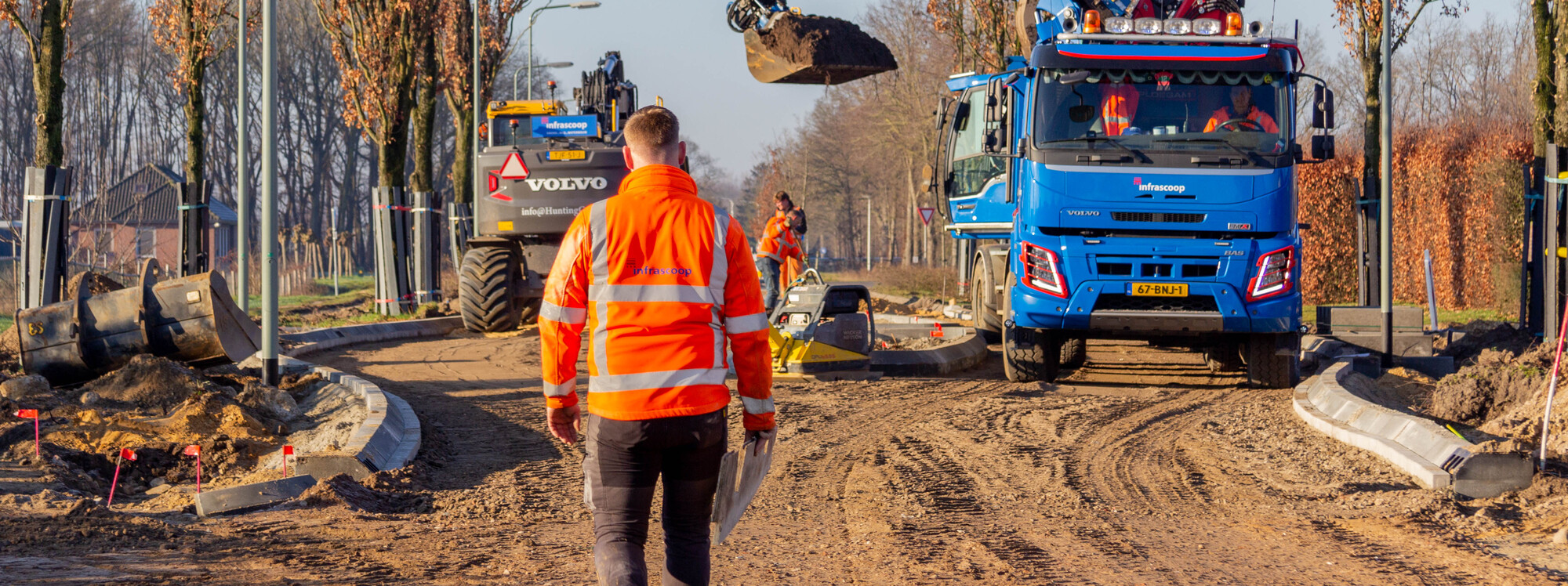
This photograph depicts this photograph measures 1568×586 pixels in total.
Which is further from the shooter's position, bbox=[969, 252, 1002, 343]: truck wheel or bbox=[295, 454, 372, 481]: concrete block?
bbox=[969, 252, 1002, 343]: truck wheel

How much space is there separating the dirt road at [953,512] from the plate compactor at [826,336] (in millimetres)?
1275

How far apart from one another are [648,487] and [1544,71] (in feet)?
52.0

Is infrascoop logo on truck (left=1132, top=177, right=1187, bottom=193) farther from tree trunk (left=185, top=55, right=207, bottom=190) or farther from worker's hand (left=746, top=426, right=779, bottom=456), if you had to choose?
tree trunk (left=185, top=55, right=207, bottom=190)

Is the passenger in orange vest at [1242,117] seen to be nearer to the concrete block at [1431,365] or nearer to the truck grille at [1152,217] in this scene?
the truck grille at [1152,217]

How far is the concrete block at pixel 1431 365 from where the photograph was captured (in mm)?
13328

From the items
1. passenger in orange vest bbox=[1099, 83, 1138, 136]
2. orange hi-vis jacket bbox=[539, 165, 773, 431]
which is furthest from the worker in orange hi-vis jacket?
passenger in orange vest bbox=[1099, 83, 1138, 136]

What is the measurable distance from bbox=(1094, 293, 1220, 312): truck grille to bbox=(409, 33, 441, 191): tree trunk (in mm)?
16213

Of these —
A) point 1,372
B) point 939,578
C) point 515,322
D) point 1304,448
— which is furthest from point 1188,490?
point 515,322

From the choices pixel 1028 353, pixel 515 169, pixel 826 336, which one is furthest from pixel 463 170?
pixel 1028 353

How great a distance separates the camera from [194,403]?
8898mm

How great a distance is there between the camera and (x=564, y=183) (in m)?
16.1

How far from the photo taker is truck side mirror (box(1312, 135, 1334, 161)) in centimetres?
1138

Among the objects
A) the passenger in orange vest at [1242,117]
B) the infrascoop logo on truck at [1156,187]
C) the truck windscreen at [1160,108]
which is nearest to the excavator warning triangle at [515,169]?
the truck windscreen at [1160,108]

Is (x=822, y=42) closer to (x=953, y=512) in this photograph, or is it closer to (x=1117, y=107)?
(x=1117, y=107)
